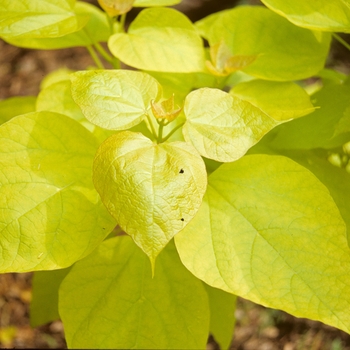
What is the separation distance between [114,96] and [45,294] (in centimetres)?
51

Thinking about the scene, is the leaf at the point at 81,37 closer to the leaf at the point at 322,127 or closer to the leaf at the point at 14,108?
the leaf at the point at 14,108

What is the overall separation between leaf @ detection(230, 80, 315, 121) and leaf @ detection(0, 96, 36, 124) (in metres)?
0.45

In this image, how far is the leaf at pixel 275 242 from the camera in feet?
2.06

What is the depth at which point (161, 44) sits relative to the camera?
86cm

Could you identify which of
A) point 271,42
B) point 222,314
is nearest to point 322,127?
point 271,42

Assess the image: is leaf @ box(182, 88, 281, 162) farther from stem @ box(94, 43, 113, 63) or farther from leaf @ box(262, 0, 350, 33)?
stem @ box(94, 43, 113, 63)

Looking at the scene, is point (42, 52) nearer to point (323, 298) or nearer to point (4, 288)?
point (4, 288)

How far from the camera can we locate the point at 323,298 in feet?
2.04

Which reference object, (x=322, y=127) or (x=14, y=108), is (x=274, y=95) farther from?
(x=14, y=108)

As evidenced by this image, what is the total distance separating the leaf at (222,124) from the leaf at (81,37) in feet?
1.18

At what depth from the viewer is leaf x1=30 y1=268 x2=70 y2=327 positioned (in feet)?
3.12

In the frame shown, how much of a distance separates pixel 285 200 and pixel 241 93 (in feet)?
0.86

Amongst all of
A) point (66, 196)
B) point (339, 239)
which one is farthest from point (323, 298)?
point (66, 196)

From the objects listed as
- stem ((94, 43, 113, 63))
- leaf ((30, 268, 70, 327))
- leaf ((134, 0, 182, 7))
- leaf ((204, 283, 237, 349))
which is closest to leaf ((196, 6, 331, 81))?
leaf ((134, 0, 182, 7))
